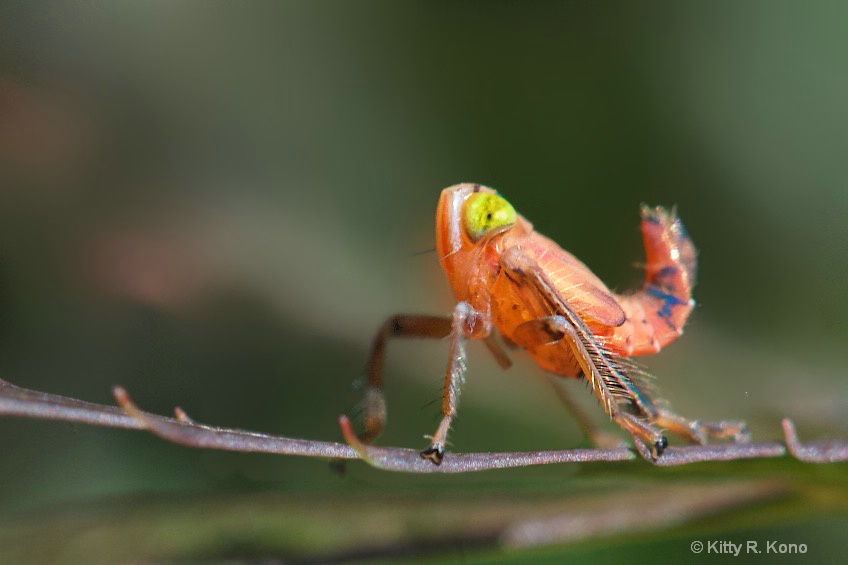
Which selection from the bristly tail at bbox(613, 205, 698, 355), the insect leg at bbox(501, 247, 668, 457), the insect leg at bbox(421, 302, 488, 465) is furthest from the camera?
the bristly tail at bbox(613, 205, 698, 355)

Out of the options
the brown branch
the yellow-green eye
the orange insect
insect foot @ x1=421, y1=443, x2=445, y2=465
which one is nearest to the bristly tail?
the orange insect

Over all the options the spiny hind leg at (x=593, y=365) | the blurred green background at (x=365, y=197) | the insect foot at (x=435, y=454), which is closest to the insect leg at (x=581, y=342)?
the spiny hind leg at (x=593, y=365)

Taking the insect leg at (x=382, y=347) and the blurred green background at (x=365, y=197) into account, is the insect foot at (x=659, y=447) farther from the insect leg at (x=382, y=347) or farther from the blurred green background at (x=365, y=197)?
the insect leg at (x=382, y=347)

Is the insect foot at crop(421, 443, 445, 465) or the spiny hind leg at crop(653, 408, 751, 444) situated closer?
the insect foot at crop(421, 443, 445, 465)

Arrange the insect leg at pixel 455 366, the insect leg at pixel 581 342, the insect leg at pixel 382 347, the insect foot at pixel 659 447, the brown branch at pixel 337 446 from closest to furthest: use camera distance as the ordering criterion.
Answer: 1. the brown branch at pixel 337 446
2. the insect foot at pixel 659 447
3. the insect leg at pixel 455 366
4. the insect leg at pixel 581 342
5. the insect leg at pixel 382 347

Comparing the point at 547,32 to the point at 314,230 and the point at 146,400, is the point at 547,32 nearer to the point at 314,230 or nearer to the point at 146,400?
the point at 314,230

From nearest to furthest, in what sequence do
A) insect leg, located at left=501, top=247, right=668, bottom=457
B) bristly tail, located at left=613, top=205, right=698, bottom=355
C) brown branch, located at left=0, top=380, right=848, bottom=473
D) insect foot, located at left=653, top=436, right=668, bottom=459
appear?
1. brown branch, located at left=0, top=380, right=848, bottom=473
2. insect foot, located at left=653, top=436, right=668, bottom=459
3. insect leg, located at left=501, top=247, right=668, bottom=457
4. bristly tail, located at left=613, top=205, right=698, bottom=355

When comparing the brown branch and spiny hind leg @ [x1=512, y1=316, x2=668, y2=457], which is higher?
the brown branch

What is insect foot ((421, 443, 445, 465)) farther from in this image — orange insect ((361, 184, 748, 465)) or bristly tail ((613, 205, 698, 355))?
bristly tail ((613, 205, 698, 355))
